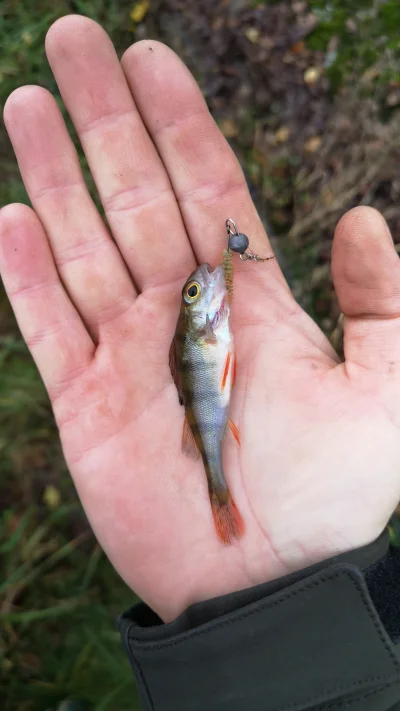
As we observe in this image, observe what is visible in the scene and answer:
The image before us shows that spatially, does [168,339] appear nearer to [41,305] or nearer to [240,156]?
[41,305]

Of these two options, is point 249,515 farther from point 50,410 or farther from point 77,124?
point 77,124

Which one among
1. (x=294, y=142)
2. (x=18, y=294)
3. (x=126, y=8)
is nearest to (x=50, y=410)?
(x=18, y=294)

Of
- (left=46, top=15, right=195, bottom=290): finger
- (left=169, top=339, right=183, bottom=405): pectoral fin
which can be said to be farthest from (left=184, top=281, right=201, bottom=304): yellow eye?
(left=46, top=15, right=195, bottom=290): finger

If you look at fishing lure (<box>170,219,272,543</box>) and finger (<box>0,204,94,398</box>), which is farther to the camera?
finger (<box>0,204,94,398</box>)

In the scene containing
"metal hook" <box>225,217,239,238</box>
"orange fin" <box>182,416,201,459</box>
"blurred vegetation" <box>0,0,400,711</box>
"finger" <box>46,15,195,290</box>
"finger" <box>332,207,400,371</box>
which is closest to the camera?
"finger" <box>332,207,400,371</box>

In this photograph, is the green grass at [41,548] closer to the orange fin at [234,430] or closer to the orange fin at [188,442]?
the orange fin at [188,442]

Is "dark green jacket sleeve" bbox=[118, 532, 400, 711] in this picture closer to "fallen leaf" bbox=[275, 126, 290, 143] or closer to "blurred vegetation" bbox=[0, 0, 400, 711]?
"blurred vegetation" bbox=[0, 0, 400, 711]

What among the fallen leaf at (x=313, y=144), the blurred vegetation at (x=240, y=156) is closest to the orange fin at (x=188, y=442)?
the blurred vegetation at (x=240, y=156)
